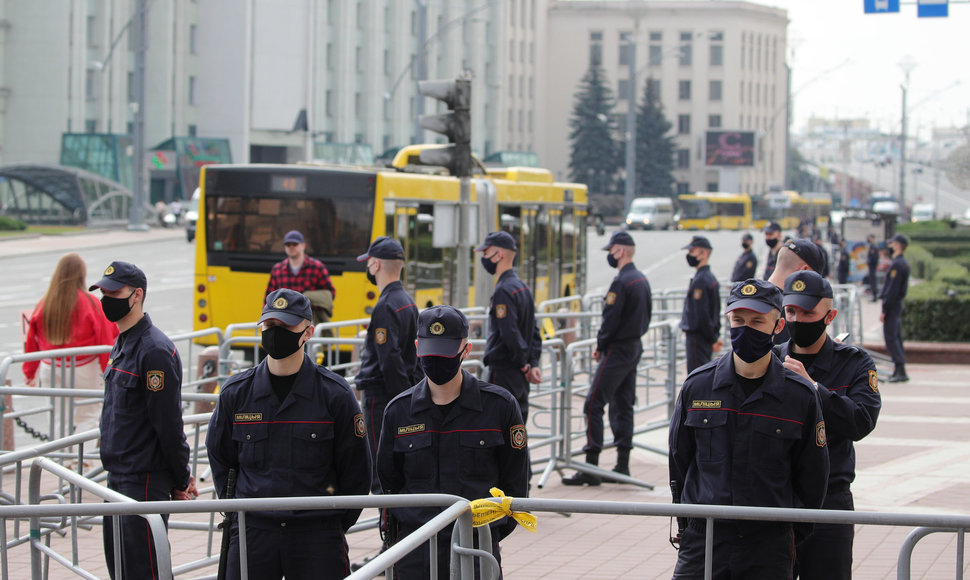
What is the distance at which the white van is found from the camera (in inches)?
3108

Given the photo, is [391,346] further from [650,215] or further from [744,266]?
[650,215]

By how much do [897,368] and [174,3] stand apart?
5890 cm

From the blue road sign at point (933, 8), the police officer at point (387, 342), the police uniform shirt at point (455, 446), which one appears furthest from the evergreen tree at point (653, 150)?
the police uniform shirt at point (455, 446)

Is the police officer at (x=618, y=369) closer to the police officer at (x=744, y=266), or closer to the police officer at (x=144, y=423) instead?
the police officer at (x=144, y=423)

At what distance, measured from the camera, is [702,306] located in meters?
12.3

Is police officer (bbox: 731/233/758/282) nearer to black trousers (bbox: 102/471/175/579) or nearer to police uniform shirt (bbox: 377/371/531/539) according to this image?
police uniform shirt (bbox: 377/371/531/539)

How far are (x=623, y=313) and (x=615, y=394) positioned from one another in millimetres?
640

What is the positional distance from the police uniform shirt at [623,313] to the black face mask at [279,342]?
519 centimetres

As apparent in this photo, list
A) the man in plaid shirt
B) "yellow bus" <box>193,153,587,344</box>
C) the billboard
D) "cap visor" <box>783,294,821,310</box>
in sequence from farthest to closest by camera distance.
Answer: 1. the billboard
2. "yellow bus" <box>193,153,587,344</box>
3. the man in plaid shirt
4. "cap visor" <box>783,294,821,310</box>

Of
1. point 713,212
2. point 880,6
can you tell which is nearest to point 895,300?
point 880,6

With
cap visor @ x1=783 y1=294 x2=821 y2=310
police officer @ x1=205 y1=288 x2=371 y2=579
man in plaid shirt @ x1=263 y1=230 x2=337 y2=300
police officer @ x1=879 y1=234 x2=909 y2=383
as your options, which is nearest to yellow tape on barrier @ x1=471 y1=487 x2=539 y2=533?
police officer @ x1=205 y1=288 x2=371 y2=579

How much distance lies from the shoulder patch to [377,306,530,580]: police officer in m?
1.26

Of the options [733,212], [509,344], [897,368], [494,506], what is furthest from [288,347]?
[733,212]

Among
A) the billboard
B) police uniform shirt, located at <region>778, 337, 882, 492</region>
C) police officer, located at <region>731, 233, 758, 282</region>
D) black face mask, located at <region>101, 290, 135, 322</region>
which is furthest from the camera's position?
the billboard
